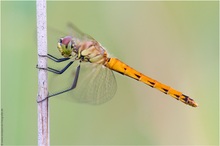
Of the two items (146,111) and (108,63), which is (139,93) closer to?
(146,111)

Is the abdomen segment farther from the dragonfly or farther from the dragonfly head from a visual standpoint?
the dragonfly head

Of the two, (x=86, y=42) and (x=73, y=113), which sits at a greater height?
(x=86, y=42)

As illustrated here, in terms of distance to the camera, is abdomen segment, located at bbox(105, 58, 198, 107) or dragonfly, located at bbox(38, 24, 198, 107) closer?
dragonfly, located at bbox(38, 24, 198, 107)

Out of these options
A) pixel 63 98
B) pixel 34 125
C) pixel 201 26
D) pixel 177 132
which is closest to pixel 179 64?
pixel 201 26

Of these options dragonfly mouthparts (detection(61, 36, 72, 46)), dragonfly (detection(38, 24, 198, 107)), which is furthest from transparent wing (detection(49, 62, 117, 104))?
dragonfly mouthparts (detection(61, 36, 72, 46))

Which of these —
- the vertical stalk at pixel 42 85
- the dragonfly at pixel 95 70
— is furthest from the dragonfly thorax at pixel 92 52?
the vertical stalk at pixel 42 85

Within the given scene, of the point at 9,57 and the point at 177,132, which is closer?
the point at 9,57
